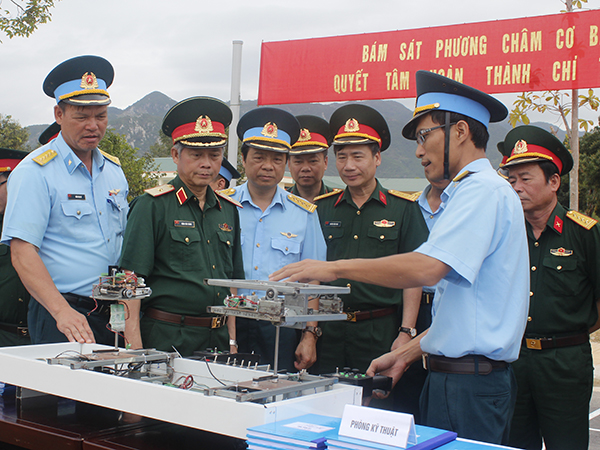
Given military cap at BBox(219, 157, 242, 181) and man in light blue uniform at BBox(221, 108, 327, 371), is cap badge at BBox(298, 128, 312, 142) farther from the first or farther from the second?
military cap at BBox(219, 157, 242, 181)

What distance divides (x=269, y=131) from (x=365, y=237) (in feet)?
3.21

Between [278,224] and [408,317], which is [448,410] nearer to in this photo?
[408,317]

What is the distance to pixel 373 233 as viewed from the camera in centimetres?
383

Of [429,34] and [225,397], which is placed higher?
[429,34]

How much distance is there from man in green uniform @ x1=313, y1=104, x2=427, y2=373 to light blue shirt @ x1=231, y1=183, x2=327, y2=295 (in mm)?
156

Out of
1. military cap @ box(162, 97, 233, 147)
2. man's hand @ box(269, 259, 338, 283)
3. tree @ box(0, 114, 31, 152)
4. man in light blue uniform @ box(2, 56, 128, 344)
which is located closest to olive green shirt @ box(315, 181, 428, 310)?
military cap @ box(162, 97, 233, 147)

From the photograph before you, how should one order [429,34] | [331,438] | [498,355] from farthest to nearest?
[429,34] → [498,355] → [331,438]

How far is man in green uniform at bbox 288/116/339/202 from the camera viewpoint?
5105mm

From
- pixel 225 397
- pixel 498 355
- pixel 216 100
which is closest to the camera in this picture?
pixel 225 397

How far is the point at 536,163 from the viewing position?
3.75 meters

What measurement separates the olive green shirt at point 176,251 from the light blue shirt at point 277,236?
50 centimetres

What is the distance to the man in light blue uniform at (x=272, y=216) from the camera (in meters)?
3.91

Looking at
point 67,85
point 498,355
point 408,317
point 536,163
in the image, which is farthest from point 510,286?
point 67,85

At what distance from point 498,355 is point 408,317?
1407 mm
